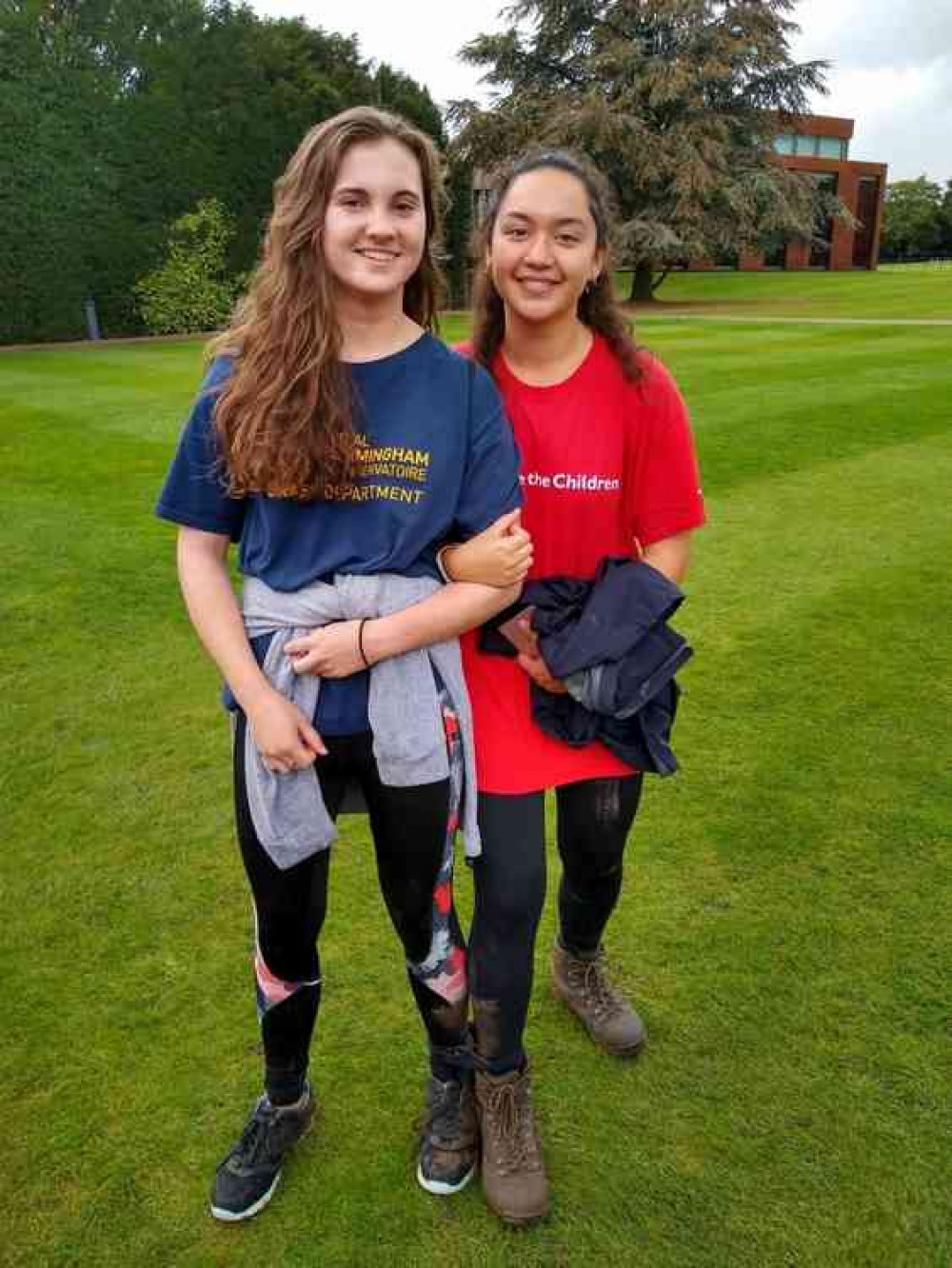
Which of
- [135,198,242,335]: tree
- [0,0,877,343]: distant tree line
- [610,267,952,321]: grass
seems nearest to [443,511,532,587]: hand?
[0,0,877,343]: distant tree line

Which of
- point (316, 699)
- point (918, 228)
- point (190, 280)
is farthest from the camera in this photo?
point (918, 228)

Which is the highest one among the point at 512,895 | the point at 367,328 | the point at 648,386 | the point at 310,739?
the point at 367,328

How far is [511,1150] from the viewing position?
7.38 feet

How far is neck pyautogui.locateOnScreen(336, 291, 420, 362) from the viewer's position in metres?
1.86

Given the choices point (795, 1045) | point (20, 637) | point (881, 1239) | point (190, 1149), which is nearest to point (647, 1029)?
point (795, 1045)

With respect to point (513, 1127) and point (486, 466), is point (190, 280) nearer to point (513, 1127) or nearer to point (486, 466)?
point (486, 466)

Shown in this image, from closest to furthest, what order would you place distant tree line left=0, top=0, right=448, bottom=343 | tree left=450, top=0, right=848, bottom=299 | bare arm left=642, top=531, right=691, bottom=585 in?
bare arm left=642, top=531, right=691, bottom=585 < distant tree line left=0, top=0, right=448, bottom=343 < tree left=450, top=0, right=848, bottom=299

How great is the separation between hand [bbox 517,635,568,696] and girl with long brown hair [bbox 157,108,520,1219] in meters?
0.19

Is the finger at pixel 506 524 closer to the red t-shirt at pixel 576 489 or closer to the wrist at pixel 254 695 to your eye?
the red t-shirt at pixel 576 489

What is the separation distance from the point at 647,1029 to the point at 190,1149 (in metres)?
1.24

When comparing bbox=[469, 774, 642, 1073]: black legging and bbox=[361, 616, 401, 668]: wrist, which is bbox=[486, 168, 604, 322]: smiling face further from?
bbox=[469, 774, 642, 1073]: black legging

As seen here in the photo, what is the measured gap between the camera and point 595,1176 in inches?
89.3

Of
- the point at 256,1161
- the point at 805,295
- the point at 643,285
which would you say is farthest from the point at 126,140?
the point at 256,1161

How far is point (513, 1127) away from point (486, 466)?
61.0 inches
